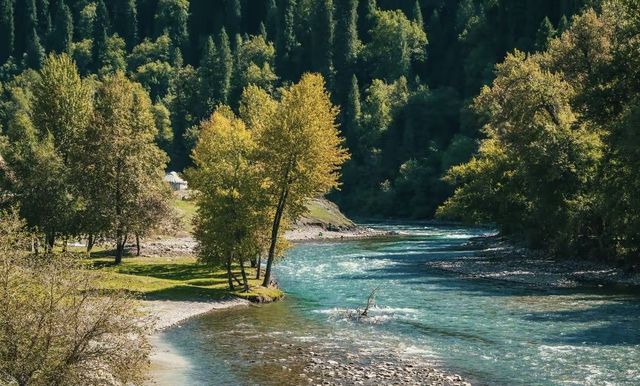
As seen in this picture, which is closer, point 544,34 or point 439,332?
point 439,332

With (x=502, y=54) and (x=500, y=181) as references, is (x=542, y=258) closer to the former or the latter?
(x=500, y=181)

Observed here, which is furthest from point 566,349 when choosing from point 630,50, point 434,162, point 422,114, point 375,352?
point 422,114

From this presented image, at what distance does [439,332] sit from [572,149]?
36.8 metres

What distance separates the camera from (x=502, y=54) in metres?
194

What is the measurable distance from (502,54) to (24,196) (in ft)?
496

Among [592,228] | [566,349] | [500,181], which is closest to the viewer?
[566,349]

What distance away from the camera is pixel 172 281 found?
60.2 meters

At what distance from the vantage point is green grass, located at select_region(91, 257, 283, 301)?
53.9 metres

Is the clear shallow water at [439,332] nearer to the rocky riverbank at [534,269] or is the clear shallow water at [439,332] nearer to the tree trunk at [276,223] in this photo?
the rocky riverbank at [534,269]

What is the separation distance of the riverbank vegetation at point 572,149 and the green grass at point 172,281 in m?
27.6

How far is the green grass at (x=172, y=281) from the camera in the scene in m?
53.9

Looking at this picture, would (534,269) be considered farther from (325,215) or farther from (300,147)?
(325,215)

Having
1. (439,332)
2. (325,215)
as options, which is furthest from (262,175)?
(325,215)

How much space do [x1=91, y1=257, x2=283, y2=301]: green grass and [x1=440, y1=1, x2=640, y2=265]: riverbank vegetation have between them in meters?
27.6
